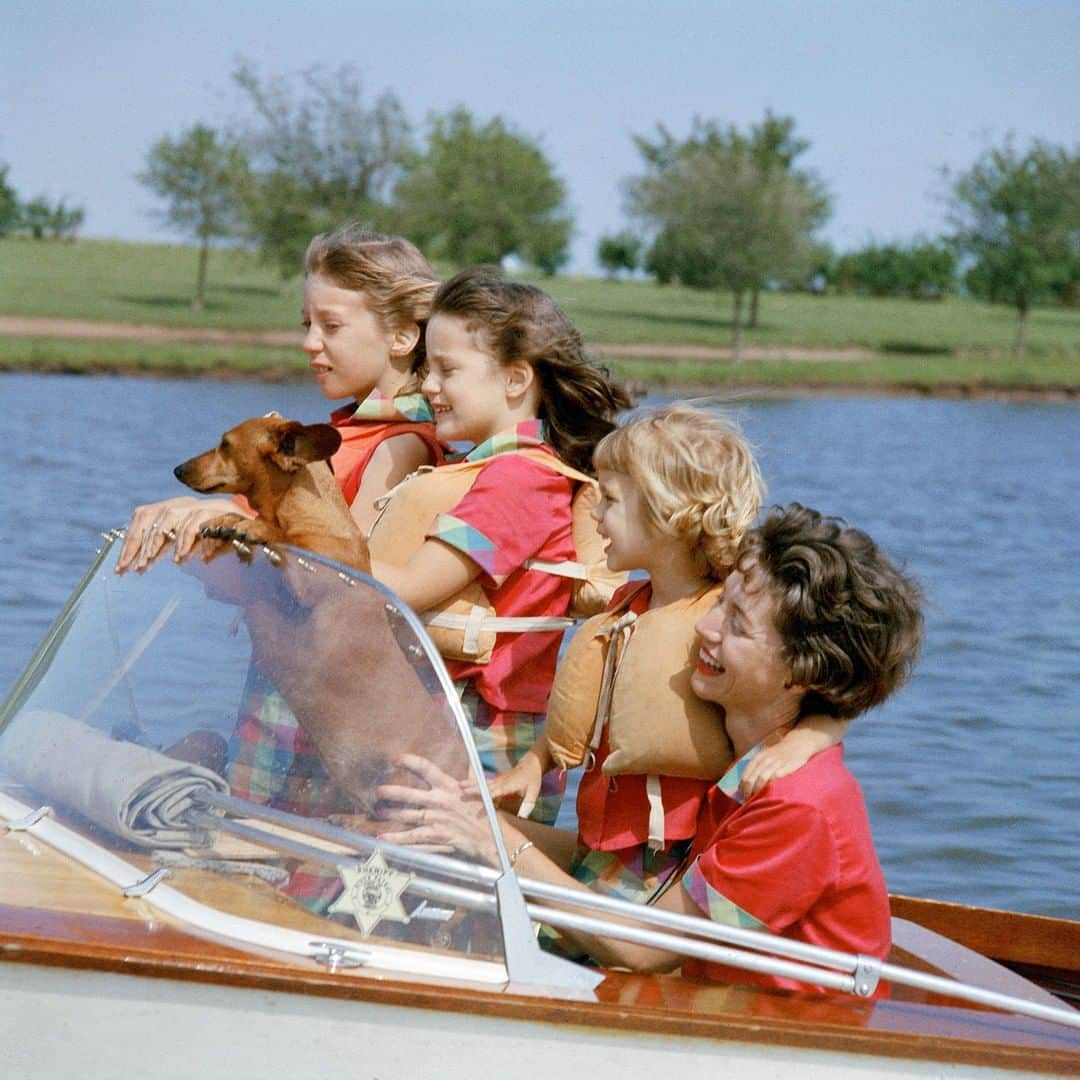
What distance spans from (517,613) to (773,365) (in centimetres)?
3919

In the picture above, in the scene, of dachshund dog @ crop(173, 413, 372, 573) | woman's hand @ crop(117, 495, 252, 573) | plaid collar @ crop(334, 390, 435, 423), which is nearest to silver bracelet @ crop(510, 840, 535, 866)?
dachshund dog @ crop(173, 413, 372, 573)

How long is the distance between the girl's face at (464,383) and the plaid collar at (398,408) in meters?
0.24

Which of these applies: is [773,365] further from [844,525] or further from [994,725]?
[844,525]

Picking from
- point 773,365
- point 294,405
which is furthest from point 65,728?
point 773,365

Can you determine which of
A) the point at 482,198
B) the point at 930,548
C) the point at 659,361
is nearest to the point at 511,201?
the point at 482,198

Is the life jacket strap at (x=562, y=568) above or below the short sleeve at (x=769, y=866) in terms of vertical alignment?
above

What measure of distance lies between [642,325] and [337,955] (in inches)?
1797

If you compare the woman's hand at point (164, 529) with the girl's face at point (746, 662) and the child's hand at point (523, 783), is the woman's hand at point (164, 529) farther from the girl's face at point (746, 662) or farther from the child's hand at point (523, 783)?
the girl's face at point (746, 662)

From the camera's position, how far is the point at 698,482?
309 centimetres

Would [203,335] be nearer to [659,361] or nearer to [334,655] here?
[659,361]

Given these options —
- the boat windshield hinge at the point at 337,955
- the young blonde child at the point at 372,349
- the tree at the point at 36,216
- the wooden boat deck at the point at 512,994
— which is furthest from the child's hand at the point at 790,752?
the tree at the point at 36,216

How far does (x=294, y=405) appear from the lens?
29.5 metres

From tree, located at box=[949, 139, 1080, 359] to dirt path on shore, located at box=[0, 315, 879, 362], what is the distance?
475 inches

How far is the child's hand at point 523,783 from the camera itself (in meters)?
3.30
